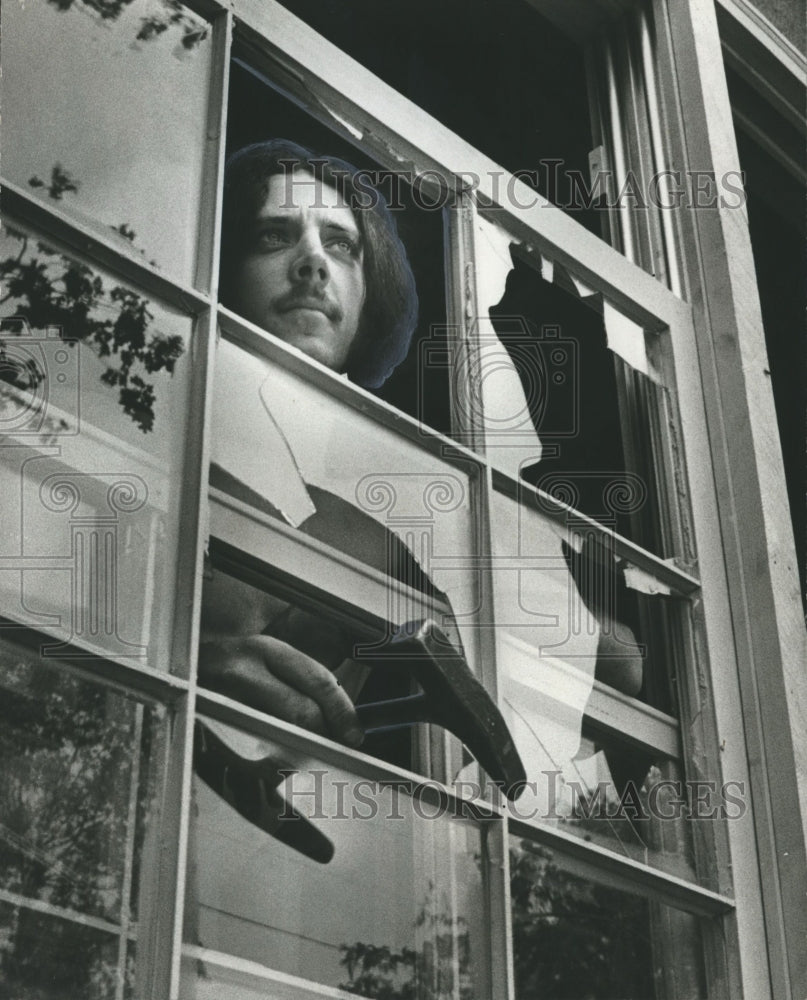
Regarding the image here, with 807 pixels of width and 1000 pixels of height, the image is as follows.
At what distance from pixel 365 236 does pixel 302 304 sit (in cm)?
18

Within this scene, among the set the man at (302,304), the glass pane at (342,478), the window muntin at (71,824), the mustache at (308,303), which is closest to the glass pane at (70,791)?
the window muntin at (71,824)

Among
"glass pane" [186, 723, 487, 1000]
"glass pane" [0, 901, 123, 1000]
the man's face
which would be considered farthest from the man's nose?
"glass pane" [0, 901, 123, 1000]

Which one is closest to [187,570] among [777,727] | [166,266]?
[166,266]

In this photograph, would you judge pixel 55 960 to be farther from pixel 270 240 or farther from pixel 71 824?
pixel 270 240

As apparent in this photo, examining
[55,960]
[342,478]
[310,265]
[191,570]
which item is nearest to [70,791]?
[55,960]

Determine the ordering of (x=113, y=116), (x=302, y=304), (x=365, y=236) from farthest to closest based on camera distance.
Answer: (x=365, y=236) < (x=302, y=304) < (x=113, y=116)

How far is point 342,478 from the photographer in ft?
5.07

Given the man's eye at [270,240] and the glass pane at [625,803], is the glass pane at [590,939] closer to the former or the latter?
the glass pane at [625,803]

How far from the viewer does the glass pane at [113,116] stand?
4.50 ft

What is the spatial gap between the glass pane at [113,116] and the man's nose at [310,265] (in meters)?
0.19

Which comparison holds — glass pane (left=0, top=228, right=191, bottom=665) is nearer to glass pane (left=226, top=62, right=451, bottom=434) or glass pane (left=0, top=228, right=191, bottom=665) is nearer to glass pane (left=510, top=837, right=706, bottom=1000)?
glass pane (left=226, top=62, right=451, bottom=434)

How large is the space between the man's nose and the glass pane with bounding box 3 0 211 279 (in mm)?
191

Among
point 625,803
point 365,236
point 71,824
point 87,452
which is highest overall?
point 365,236

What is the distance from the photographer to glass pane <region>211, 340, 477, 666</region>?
143 centimetres
